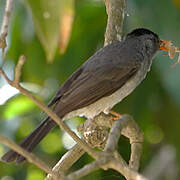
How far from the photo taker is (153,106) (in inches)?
230

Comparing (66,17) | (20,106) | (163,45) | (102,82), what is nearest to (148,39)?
(163,45)

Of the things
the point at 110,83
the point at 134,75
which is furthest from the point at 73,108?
the point at 134,75

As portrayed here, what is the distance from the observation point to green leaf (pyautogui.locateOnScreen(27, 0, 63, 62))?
2.37 m

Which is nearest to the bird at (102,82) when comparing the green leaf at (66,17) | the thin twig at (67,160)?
the thin twig at (67,160)

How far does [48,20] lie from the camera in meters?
2.43

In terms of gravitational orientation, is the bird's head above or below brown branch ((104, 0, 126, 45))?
below

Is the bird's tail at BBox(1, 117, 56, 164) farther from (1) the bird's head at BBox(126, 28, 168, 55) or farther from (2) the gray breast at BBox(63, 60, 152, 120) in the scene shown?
(1) the bird's head at BBox(126, 28, 168, 55)

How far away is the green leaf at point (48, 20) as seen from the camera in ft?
7.79

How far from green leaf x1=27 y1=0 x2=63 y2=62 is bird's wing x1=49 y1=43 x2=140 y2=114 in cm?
196

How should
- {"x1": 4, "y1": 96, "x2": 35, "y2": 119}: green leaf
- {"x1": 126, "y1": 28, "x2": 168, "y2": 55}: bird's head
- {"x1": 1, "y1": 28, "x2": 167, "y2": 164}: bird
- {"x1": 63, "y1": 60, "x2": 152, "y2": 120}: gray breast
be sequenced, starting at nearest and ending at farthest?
{"x1": 1, "y1": 28, "x2": 167, "y2": 164}: bird, {"x1": 63, "y1": 60, "x2": 152, "y2": 120}: gray breast, {"x1": 126, "y1": 28, "x2": 168, "y2": 55}: bird's head, {"x1": 4, "y1": 96, "x2": 35, "y2": 119}: green leaf

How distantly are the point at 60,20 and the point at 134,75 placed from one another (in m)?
2.66

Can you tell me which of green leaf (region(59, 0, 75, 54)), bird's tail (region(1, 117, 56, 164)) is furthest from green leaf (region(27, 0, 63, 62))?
bird's tail (region(1, 117, 56, 164))

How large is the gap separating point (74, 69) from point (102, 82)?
1263 millimetres

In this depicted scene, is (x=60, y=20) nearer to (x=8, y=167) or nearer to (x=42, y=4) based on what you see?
Result: (x=42, y=4)
